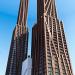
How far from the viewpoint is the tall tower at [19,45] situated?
13562 cm

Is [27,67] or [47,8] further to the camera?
[47,8]

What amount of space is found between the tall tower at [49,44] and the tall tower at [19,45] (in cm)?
1937

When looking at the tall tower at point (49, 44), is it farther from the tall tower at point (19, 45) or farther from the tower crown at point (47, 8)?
the tall tower at point (19, 45)

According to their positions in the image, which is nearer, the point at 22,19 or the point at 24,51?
the point at 24,51

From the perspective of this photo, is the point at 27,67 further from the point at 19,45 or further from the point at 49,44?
the point at 19,45

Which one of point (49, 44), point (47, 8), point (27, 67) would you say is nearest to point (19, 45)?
point (27, 67)

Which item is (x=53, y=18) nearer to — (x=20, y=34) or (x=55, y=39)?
(x=55, y=39)

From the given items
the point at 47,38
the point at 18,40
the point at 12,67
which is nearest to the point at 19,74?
the point at 12,67

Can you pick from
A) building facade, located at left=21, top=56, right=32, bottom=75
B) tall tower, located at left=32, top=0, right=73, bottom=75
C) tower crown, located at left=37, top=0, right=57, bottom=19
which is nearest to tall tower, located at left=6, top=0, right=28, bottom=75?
building facade, located at left=21, top=56, right=32, bottom=75

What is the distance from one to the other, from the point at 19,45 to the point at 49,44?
1489 inches

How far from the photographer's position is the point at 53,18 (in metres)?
121

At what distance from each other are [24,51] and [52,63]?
38.7m

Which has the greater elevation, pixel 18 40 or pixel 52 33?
pixel 18 40

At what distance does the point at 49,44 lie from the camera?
109m
